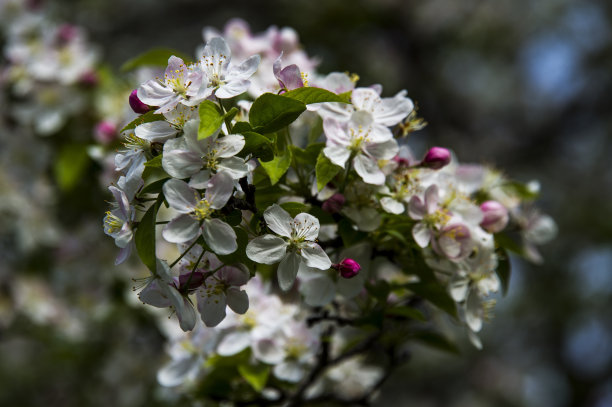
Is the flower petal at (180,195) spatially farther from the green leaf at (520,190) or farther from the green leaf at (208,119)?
the green leaf at (520,190)

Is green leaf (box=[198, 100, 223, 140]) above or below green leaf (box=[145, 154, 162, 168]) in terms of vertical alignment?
above

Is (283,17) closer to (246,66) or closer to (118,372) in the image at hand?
(118,372)

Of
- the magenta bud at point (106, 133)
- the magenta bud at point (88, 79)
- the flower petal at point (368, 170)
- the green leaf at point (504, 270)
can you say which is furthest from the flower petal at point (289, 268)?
the magenta bud at point (88, 79)

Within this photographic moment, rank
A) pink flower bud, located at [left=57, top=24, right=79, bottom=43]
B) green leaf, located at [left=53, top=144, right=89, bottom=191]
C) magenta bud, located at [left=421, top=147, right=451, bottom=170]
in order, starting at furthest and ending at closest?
pink flower bud, located at [left=57, top=24, right=79, bottom=43]
green leaf, located at [left=53, top=144, right=89, bottom=191]
magenta bud, located at [left=421, top=147, right=451, bottom=170]

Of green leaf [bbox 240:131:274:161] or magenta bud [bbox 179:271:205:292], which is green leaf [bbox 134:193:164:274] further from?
green leaf [bbox 240:131:274:161]

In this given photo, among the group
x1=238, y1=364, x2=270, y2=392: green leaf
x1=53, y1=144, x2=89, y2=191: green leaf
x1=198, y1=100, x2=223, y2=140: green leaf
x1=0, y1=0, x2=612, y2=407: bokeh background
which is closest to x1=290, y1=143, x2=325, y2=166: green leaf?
x1=198, y1=100, x2=223, y2=140: green leaf

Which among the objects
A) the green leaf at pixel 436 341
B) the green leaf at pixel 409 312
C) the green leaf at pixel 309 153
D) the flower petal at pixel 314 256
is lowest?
the green leaf at pixel 436 341
